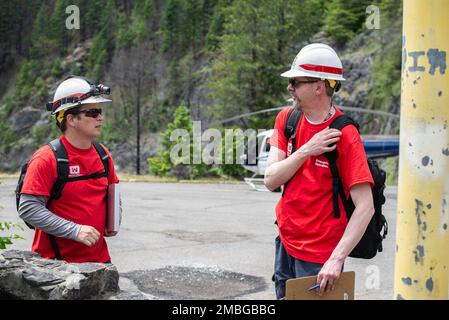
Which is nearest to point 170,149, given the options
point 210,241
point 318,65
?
point 210,241

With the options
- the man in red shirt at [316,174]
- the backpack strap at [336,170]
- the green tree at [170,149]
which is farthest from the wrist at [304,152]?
the green tree at [170,149]

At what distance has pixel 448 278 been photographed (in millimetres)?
2221

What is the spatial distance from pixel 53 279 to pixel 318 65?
5.60 ft

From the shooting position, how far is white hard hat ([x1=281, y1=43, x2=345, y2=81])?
301 centimetres

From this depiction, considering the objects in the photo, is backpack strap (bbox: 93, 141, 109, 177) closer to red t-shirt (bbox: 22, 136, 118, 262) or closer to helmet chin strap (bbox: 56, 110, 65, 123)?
red t-shirt (bbox: 22, 136, 118, 262)

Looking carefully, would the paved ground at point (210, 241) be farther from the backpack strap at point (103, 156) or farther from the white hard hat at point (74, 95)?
the white hard hat at point (74, 95)

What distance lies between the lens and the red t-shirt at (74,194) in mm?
3256

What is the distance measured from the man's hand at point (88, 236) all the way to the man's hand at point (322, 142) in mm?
1150

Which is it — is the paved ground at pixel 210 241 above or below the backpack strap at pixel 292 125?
below

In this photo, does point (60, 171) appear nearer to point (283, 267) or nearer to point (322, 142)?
point (283, 267)

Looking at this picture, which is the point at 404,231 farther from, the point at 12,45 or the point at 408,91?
the point at 12,45

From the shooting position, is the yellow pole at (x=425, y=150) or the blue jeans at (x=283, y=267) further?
the blue jeans at (x=283, y=267)

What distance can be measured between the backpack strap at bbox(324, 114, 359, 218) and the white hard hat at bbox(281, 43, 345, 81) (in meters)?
0.20
